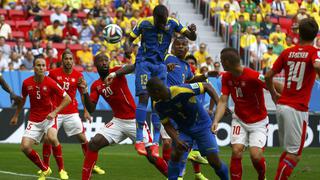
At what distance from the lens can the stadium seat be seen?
100ft

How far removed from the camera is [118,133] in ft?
49.0

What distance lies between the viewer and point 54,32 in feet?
97.7

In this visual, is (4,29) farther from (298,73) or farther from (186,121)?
(298,73)

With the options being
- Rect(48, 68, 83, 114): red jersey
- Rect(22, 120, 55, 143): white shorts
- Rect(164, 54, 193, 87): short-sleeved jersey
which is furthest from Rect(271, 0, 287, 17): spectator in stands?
Rect(22, 120, 55, 143): white shorts

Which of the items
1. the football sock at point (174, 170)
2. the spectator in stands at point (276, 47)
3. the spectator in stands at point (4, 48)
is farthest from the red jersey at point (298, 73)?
the spectator in stands at point (276, 47)

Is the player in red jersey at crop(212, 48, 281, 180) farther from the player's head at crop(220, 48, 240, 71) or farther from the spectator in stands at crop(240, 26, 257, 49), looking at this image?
the spectator in stands at crop(240, 26, 257, 49)

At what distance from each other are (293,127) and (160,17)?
3.69m

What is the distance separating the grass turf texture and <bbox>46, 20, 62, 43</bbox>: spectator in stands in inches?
→ 237

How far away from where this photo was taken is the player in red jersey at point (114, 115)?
1448cm

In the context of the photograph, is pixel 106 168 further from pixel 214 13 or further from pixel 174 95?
pixel 214 13

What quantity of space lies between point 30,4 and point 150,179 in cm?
1606

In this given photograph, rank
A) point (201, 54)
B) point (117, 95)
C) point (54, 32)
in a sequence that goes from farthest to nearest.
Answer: point (201, 54) → point (54, 32) → point (117, 95)

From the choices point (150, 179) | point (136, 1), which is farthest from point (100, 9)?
point (150, 179)

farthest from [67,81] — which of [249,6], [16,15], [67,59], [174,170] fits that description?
[249,6]
